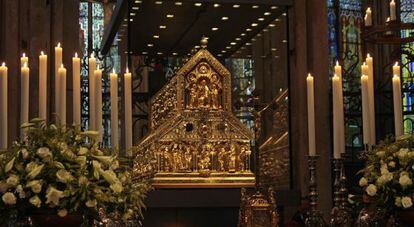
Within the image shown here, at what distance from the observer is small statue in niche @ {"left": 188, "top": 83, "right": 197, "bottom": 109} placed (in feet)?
37.2

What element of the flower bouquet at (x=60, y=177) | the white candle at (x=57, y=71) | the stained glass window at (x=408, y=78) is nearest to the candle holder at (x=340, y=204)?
the flower bouquet at (x=60, y=177)

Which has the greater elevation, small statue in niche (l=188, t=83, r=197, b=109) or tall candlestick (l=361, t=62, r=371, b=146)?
small statue in niche (l=188, t=83, r=197, b=109)

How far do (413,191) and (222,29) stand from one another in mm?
9743

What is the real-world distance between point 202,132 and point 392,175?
675 centimetres

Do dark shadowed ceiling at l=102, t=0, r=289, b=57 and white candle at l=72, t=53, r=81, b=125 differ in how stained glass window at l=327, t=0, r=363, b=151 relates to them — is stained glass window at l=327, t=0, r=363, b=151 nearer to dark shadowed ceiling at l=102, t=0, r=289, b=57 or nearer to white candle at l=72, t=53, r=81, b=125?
dark shadowed ceiling at l=102, t=0, r=289, b=57

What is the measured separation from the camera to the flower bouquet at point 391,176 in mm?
4594

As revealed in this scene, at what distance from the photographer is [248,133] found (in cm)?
1148

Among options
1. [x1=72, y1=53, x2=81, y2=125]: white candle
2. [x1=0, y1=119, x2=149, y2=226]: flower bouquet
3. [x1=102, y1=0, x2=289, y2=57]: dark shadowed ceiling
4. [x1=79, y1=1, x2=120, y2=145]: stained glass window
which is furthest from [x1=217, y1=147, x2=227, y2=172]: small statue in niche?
[x1=0, y1=119, x2=149, y2=226]: flower bouquet

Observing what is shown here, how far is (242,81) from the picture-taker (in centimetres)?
1447

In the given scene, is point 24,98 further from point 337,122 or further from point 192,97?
point 192,97

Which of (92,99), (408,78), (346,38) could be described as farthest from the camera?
(346,38)

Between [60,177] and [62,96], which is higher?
[62,96]

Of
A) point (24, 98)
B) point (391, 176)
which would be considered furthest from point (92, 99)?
point (391, 176)

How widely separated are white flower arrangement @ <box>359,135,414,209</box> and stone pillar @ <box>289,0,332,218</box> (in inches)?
365
